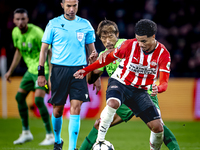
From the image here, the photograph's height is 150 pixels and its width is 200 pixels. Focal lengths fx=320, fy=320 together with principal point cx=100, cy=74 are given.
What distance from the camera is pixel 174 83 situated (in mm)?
9398

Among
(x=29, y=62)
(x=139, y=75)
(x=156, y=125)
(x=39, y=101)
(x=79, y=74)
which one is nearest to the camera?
(x=156, y=125)

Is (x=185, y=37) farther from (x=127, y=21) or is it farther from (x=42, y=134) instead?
(x=42, y=134)

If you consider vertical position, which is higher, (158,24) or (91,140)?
(158,24)

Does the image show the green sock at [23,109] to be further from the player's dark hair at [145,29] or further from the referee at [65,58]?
the player's dark hair at [145,29]

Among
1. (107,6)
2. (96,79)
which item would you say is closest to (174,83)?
(107,6)

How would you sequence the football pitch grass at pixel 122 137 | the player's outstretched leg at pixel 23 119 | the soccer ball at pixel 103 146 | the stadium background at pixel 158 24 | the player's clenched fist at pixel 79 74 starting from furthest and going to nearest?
the stadium background at pixel 158 24, the player's outstretched leg at pixel 23 119, the football pitch grass at pixel 122 137, the player's clenched fist at pixel 79 74, the soccer ball at pixel 103 146

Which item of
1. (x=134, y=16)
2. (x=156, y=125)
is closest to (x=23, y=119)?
(x=156, y=125)

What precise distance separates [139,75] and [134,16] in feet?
28.9

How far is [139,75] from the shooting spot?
11.7ft

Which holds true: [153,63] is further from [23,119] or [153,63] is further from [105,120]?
[23,119]

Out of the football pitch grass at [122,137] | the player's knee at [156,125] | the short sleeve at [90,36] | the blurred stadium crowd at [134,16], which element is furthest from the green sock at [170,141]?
the blurred stadium crowd at [134,16]

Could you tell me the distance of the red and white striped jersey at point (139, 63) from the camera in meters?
3.46

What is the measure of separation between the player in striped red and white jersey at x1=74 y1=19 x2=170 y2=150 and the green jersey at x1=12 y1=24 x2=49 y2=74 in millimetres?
2066

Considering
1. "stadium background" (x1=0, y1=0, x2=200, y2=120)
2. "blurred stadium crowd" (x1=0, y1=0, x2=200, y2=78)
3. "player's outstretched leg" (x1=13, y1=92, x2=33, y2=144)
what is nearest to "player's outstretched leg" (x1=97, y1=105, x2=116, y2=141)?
"player's outstretched leg" (x1=13, y1=92, x2=33, y2=144)
